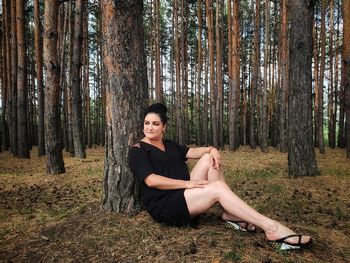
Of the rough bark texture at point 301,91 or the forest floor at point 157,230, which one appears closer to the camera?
the forest floor at point 157,230

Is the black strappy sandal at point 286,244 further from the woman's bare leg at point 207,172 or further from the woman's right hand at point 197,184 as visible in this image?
the woman's right hand at point 197,184

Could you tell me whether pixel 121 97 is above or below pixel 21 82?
below

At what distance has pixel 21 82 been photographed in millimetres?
13875

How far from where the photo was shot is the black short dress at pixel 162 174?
3.73 m

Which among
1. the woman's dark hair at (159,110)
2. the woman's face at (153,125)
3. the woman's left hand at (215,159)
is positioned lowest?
the woman's left hand at (215,159)

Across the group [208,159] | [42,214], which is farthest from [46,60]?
[208,159]

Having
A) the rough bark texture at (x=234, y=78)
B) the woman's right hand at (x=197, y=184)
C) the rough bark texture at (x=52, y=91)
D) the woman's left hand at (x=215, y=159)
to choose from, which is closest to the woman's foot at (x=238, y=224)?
the woman's left hand at (x=215, y=159)

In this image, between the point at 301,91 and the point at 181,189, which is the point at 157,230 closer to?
the point at 181,189

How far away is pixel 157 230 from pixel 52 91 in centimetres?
693

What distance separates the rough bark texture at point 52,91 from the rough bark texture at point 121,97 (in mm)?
5496

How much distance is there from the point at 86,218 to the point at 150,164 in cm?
137

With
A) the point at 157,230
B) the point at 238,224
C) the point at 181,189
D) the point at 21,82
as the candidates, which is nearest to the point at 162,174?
A: the point at 181,189

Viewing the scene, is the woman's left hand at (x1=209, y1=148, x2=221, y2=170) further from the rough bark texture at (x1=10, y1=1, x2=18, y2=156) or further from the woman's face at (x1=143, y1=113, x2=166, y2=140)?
the rough bark texture at (x1=10, y1=1, x2=18, y2=156)

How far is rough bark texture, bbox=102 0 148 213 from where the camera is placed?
14.3 feet
